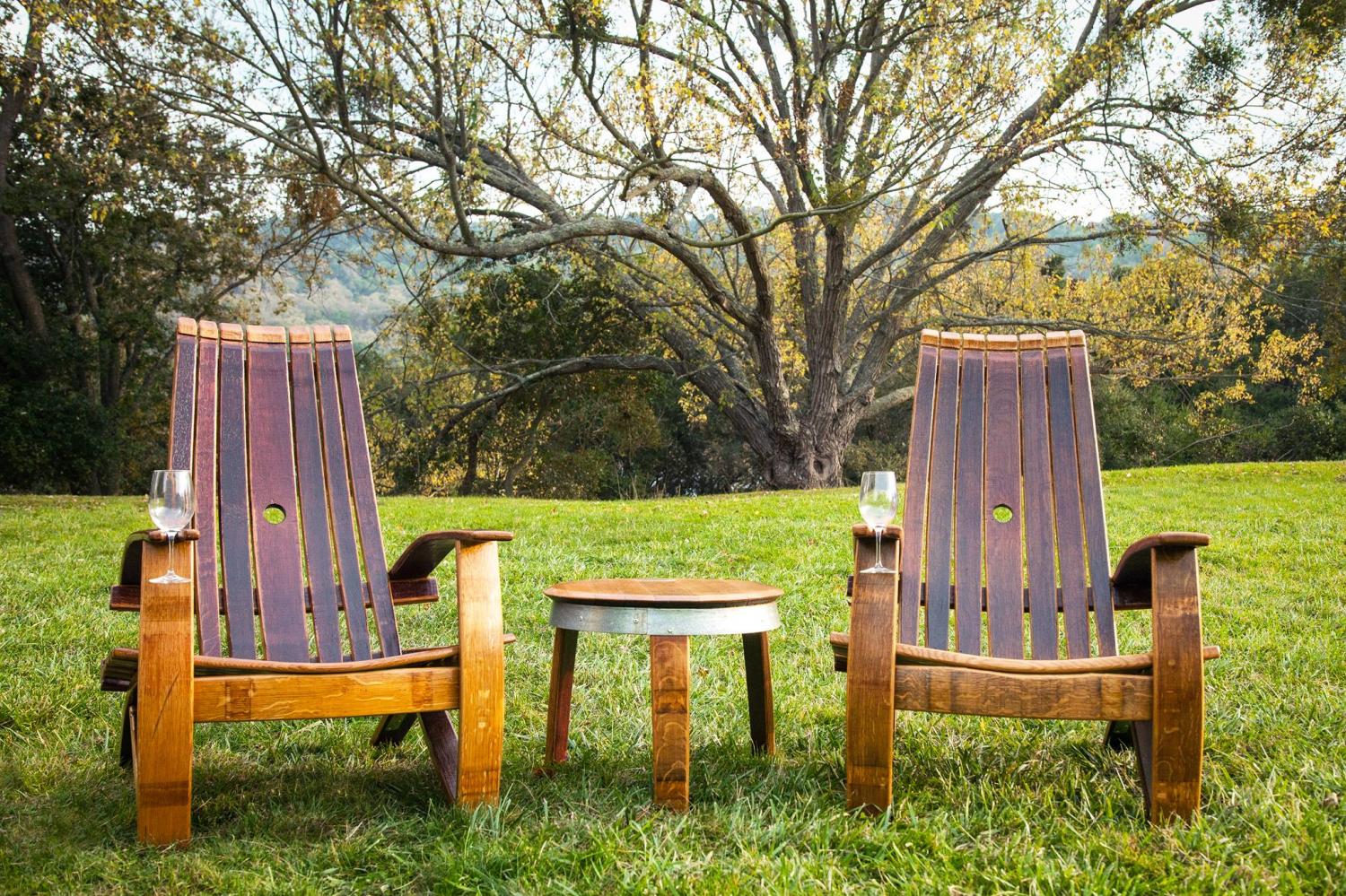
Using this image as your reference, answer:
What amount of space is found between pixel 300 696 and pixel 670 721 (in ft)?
2.88

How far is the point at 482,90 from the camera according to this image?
9977 millimetres

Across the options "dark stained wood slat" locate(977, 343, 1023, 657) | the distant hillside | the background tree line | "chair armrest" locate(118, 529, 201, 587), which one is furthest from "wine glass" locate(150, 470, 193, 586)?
the background tree line

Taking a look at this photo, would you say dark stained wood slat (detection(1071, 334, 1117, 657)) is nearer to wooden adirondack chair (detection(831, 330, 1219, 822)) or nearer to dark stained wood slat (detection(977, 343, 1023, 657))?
wooden adirondack chair (detection(831, 330, 1219, 822))

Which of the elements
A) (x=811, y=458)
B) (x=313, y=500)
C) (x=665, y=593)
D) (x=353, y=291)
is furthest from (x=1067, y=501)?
(x=353, y=291)

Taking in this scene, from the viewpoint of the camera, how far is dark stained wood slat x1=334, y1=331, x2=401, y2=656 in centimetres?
308

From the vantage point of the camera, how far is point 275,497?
318 cm

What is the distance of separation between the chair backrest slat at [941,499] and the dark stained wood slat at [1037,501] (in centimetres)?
22

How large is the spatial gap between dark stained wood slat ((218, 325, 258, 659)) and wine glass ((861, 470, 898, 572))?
5.34ft

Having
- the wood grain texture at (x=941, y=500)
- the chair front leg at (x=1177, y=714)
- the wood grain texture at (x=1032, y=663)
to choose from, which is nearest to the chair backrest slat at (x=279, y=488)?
the wood grain texture at (x=1032, y=663)

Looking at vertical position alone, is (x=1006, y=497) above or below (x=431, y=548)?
above

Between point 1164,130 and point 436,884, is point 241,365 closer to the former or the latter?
point 436,884

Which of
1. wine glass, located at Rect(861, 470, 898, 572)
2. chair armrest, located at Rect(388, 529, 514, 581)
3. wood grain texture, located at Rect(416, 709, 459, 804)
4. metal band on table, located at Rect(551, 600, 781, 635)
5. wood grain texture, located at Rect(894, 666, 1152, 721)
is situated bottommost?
wood grain texture, located at Rect(416, 709, 459, 804)

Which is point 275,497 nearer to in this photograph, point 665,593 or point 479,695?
point 479,695

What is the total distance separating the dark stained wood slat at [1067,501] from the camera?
119 inches
